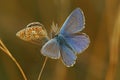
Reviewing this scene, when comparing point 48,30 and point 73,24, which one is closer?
point 73,24

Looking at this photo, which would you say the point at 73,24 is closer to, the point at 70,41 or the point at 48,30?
the point at 70,41

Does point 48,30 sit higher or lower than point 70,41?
lower

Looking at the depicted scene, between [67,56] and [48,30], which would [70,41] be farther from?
[48,30]

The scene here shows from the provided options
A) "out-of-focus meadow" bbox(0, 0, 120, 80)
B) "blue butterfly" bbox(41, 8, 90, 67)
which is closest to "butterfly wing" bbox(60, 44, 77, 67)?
"blue butterfly" bbox(41, 8, 90, 67)

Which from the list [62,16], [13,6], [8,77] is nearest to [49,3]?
[13,6]

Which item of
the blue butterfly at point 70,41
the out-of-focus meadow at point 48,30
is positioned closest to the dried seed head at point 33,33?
the blue butterfly at point 70,41

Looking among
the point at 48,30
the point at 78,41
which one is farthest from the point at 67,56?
the point at 48,30
